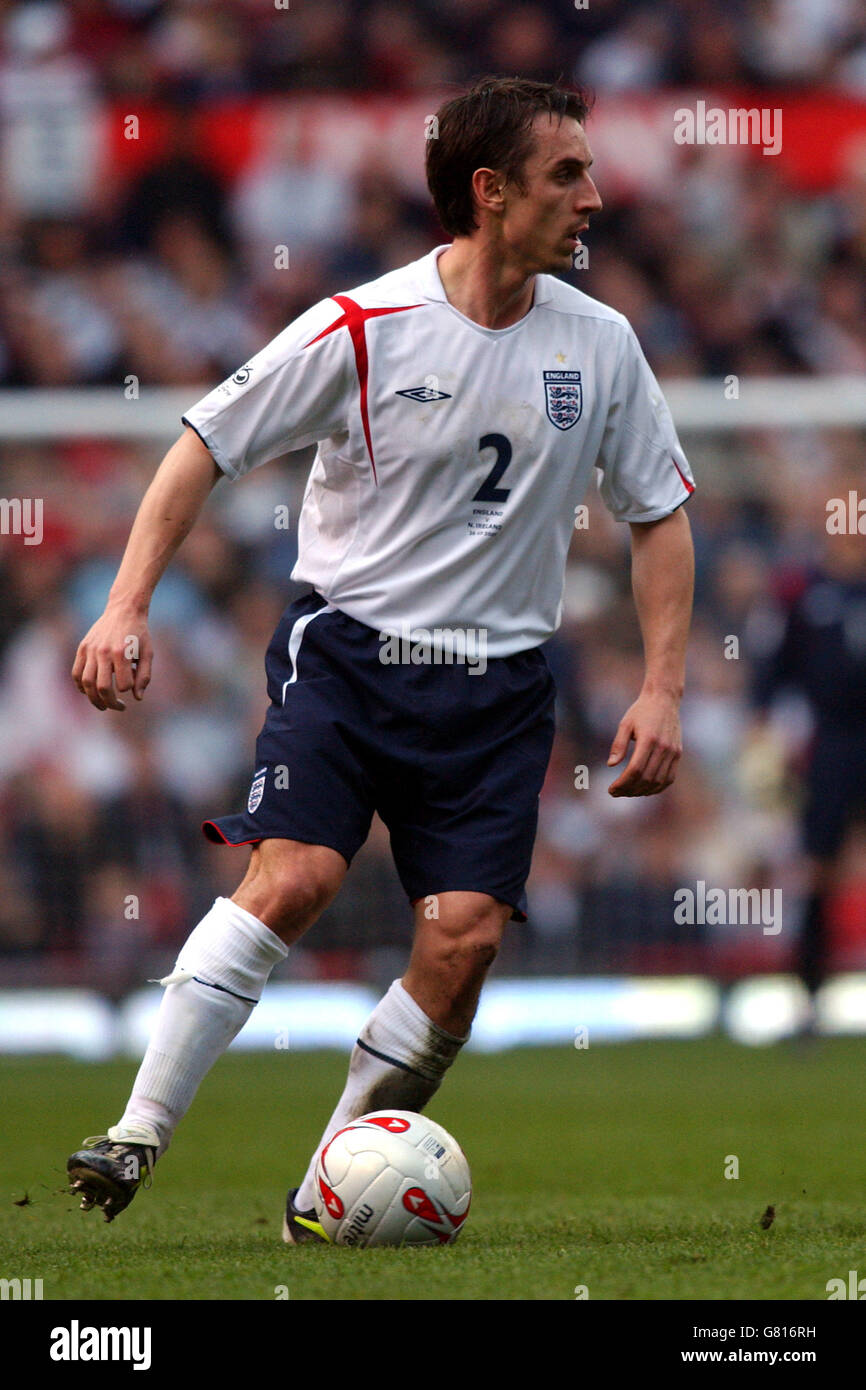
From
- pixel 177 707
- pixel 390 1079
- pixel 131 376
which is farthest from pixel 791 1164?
pixel 131 376

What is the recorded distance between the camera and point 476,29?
13.5 meters

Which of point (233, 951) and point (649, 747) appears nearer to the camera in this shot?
point (233, 951)

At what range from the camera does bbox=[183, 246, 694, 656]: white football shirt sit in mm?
3953

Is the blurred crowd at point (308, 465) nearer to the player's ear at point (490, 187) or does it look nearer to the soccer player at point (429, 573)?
the soccer player at point (429, 573)

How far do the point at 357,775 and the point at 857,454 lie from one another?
8.28m

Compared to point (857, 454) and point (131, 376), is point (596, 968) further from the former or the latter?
point (131, 376)

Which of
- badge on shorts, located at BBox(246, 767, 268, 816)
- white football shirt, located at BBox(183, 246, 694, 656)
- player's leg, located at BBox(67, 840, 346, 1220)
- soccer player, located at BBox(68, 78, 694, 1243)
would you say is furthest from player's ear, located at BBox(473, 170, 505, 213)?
player's leg, located at BBox(67, 840, 346, 1220)

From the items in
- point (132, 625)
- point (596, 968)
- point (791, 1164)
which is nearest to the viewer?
point (132, 625)

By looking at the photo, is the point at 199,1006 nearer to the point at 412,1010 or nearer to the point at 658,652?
the point at 412,1010

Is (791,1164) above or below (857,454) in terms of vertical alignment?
below

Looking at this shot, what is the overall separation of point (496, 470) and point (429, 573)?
0.24 meters

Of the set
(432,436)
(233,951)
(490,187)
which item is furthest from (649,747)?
(490,187)

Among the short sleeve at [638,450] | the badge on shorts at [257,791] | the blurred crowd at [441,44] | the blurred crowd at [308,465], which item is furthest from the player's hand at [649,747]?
the blurred crowd at [441,44]

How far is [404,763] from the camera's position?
3973 mm
